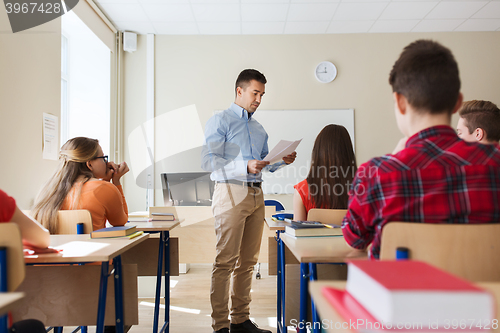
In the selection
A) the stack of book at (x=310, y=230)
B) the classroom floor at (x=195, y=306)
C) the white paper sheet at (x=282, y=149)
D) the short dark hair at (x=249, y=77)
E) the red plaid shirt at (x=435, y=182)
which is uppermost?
the short dark hair at (x=249, y=77)

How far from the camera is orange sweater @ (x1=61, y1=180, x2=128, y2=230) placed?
187 cm

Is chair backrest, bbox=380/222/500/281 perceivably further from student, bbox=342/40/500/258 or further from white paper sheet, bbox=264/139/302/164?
white paper sheet, bbox=264/139/302/164

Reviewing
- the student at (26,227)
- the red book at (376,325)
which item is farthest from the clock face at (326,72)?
the red book at (376,325)

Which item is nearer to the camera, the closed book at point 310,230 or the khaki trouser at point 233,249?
the closed book at point 310,230

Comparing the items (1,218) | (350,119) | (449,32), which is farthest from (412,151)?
(449,32)

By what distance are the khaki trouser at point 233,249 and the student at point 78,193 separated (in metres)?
0.57

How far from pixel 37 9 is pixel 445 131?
3.19 metres

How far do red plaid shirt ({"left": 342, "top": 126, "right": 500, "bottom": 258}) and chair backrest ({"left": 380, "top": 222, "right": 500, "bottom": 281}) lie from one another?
0.07 m

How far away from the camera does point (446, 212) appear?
0.82 meters

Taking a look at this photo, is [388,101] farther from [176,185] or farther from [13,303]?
[13,303]

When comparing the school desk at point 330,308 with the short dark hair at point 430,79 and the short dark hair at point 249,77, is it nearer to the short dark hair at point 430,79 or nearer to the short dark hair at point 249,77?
the short dark hair at point 430,79

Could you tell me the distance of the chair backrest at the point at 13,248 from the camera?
0.95m

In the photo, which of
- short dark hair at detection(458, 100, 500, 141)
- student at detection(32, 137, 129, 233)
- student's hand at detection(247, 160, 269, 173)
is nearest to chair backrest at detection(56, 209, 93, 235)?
student at detection(32, 137, 129, 233)

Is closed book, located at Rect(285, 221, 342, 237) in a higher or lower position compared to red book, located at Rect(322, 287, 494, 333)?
lower
